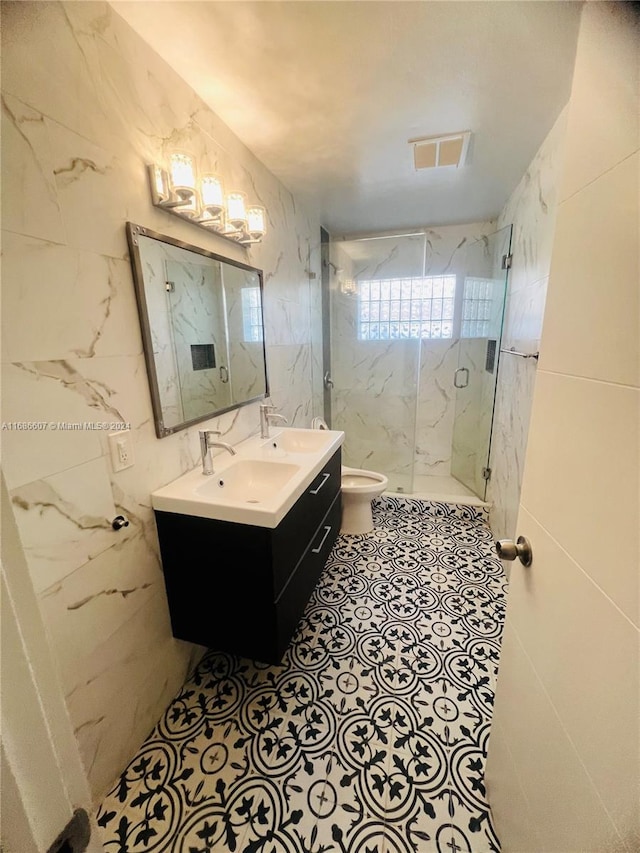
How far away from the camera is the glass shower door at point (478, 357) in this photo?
8.93 feet

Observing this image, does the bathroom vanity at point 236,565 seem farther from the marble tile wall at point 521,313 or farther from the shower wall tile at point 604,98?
the marble tile wall at point 521,313

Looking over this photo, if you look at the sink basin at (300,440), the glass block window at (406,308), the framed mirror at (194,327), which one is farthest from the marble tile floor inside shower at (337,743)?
the glass block window at (406,308)

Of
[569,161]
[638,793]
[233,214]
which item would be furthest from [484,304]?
[638,793]

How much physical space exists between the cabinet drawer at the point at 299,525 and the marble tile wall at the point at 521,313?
1.15 m

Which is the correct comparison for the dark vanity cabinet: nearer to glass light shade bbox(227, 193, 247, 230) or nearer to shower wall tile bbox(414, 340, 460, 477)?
glass light shade bbox(227, 193, 247, 230)

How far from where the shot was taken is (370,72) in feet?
4.12

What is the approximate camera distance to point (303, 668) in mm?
1540

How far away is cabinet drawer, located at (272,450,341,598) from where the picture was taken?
1.23 meters

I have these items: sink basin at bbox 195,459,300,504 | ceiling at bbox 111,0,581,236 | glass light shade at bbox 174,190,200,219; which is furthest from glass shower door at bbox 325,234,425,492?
glass light shade at bbox 174,190,200,219

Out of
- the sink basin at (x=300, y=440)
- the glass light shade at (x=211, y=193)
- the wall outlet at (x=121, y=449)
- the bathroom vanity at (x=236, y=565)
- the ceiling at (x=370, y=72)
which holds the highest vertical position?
the ceiling at (x=370, y=72)

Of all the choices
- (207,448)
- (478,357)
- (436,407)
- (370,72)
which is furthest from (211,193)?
(436,407)

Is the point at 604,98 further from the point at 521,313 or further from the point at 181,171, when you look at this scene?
the point at 521,313

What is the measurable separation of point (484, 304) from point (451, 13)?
212cm

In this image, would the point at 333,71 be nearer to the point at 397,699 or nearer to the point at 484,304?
the point at 484,304
